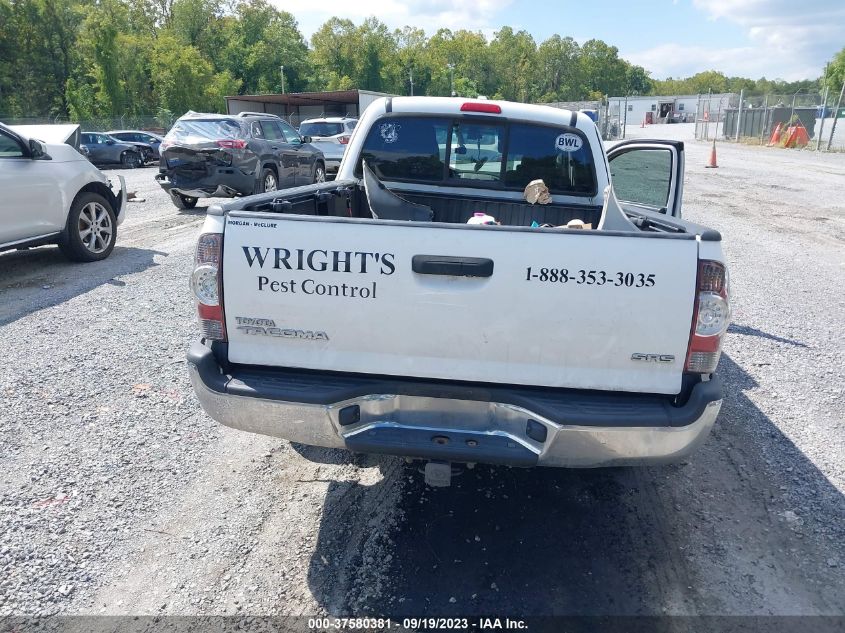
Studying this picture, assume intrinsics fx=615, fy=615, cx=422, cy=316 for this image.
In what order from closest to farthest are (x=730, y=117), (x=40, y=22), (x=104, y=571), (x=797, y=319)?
1. (x=104, y=571)
2. (x=797, y=319)
3. (x=730, y=117)
4. (x=40, y=22)

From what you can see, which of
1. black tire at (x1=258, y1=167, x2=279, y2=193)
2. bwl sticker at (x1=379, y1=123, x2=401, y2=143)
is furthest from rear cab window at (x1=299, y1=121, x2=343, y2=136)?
bwl sticker at (x1=379, y1=123, x2=401, y2=143)

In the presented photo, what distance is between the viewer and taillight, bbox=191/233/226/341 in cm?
270

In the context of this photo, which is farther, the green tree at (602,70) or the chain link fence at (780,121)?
the green tree at (602,70)

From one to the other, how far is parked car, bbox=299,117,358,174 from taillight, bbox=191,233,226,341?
16420 mm

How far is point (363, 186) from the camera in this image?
181 inches

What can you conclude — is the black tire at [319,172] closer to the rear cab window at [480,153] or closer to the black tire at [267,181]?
the black tire at [267,181]

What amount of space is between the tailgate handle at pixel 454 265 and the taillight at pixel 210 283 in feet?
2.90

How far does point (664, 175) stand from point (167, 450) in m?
4.07

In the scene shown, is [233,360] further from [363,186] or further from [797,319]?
[797,319]

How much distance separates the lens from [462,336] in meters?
2.60

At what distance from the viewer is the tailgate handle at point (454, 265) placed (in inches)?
99.1

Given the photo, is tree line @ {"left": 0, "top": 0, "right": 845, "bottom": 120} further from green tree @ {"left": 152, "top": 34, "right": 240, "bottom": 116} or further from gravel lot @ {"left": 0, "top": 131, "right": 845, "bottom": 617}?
gravel lot @ {"left": 0, "top": 131, "right": 845, "bottom": 617}

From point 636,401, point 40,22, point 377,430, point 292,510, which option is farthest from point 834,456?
point 40,22

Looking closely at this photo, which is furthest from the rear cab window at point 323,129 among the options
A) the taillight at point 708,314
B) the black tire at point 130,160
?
the taillight at point 708,314
